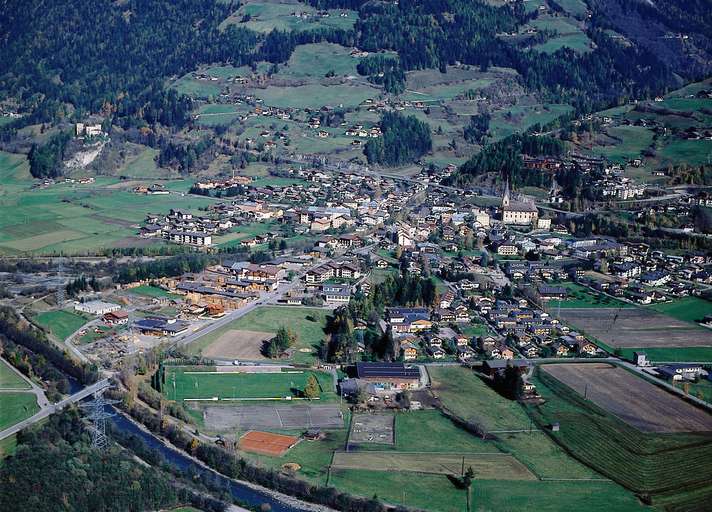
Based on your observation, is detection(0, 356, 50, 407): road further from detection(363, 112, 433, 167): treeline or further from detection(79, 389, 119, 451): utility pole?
detection(363, 112, 433, 167): treeline

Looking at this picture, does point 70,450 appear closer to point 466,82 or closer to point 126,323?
point 126,323

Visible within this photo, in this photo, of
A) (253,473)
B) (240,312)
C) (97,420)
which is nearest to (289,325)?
(240,312)

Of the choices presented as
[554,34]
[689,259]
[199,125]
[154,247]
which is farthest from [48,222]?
[554,34]

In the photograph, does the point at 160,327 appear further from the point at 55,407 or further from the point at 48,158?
the point at 48,158

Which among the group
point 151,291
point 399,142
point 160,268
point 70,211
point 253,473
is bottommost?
point 253,473

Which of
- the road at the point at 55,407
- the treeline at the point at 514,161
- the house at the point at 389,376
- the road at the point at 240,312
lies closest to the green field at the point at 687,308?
the house at the point at 389,376
